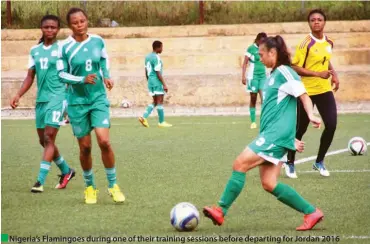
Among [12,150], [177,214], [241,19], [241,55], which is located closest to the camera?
[177,214]

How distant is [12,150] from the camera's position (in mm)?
17438

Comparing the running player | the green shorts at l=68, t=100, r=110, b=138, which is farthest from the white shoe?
the running player

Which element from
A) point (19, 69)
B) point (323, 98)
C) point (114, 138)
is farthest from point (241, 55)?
point (323, 98)

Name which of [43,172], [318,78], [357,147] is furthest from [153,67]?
[43,172]

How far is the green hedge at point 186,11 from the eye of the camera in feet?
104

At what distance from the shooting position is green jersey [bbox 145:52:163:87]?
23219 millimetres

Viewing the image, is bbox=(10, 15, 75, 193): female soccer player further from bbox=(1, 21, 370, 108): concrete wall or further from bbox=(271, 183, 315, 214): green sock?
bbox=(1, 21, 370, 108): concrete wall

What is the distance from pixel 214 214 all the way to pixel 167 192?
2.62m

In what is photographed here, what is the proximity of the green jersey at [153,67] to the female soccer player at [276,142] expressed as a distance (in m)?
14.0

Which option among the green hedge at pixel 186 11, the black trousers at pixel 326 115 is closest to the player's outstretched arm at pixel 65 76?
the black trousers at pixel 326 115

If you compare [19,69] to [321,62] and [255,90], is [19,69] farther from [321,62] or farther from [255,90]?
[321,62]

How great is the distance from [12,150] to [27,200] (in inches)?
245

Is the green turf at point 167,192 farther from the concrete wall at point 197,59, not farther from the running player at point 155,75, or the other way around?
the concrete wall at point 197,59

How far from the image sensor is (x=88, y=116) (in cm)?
1085
